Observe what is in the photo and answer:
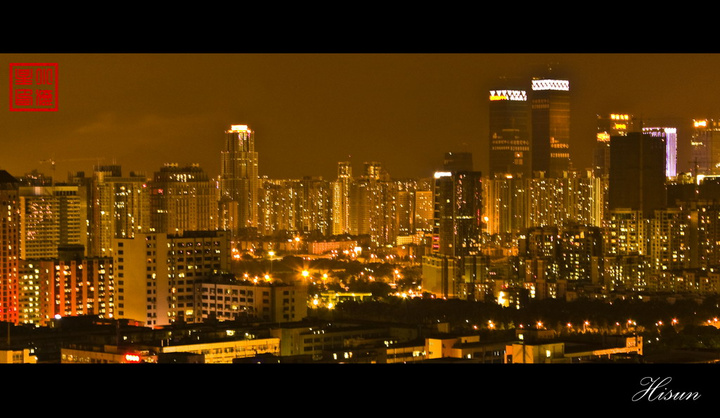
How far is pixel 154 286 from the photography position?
8.49m

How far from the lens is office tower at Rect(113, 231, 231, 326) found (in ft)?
27.3

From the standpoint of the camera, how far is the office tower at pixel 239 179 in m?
7.88

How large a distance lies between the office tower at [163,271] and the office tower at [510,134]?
2.37m

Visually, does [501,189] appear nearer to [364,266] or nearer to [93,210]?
[364,266]

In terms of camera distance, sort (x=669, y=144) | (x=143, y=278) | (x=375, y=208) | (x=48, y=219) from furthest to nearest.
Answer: (x=669, y=144) < (x=375, y=208) < (x=48, y=219) < (x=143, y=278)

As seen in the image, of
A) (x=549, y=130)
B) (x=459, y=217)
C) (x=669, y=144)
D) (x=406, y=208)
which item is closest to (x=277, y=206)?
(x=406, y=208)

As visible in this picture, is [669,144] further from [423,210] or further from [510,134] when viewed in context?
[423,210]

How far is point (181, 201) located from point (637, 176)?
560cm

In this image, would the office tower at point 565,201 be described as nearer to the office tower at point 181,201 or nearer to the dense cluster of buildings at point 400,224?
the dense cluster of buildings at point 400,224

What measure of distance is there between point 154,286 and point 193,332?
1.71 metres

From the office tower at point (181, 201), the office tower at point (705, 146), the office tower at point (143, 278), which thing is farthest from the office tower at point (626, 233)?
the office tower at point (143, 278)

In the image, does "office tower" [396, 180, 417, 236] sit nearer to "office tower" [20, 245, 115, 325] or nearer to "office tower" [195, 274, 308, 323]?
"office tower" [195, 274, 308, 323]

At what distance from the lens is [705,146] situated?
10.5 meters

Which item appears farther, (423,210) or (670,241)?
(670,241)
